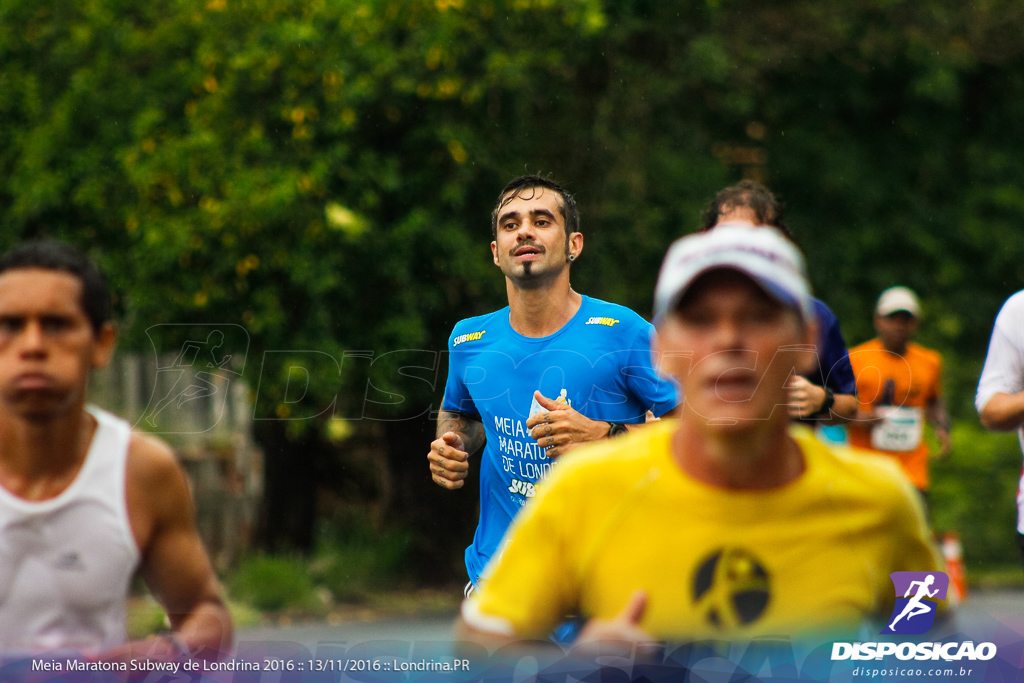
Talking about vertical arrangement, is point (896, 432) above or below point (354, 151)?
below

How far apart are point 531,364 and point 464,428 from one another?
46 cm

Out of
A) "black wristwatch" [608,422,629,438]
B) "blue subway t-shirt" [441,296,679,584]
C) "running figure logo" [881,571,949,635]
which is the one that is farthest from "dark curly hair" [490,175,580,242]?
"running figure logo" [881,571,949,635]

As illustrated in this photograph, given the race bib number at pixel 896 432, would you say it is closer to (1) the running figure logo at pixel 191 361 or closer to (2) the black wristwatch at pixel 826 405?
(2) the black wristwatch at pixel 826 405

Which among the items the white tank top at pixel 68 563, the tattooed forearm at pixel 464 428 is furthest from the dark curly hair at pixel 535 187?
the white tank top at pixel 68 563

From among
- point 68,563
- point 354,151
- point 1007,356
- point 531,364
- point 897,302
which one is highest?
point 354,151

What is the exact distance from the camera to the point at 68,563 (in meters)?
2.54

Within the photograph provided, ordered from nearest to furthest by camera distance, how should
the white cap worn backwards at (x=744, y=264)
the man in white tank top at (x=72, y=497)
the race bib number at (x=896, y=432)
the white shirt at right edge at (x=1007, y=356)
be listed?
the white cap worn backwards at (x=744, y=264) < the man in white tank top at (x=72, y=497) < the white shirt at right edge at (x=1007, y=356) < the race bib number at (x=896, y=432)

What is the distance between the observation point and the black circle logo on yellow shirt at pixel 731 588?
2.00 m

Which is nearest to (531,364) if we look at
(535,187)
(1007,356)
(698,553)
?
(535,187)

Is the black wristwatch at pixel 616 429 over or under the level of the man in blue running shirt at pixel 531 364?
under

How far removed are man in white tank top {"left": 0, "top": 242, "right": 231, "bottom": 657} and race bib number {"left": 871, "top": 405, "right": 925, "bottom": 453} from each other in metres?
6.83

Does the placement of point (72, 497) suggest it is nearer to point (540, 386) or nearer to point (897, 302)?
point (540, 386)

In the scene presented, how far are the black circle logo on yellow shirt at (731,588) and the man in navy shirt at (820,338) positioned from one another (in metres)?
2.40

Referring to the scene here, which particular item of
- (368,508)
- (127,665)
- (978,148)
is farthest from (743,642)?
(978,148)
